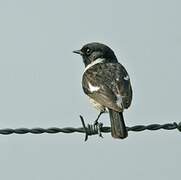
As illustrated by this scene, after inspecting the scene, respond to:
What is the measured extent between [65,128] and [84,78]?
3034mm

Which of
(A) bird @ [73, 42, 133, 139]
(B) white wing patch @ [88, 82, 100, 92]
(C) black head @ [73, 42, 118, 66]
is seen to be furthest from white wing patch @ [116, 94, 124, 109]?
(C) black head @ [73, 42, 118, 66]

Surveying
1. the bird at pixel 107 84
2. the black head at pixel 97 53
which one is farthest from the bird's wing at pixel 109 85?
the black head at pixel 97 53

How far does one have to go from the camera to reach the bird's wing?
10039mm

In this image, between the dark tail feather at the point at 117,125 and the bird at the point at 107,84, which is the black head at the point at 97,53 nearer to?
the bird at the point at 107,84

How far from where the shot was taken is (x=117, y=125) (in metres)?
9.49

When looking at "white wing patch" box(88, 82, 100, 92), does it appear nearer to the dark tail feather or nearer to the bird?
the bird

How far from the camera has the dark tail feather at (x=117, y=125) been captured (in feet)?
30.5

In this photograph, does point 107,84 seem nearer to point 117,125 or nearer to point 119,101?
point 119,101

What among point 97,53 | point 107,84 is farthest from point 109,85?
point 97,53

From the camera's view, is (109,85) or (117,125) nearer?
(117,125)

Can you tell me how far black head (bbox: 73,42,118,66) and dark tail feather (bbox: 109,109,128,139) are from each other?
252cm

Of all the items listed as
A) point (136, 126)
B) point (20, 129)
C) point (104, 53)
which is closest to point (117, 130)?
point (136, 126)

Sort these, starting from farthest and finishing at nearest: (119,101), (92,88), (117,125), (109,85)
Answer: (92,88) → (109,85) → (119,101) → (117,125)

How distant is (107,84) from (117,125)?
47.0 inches
